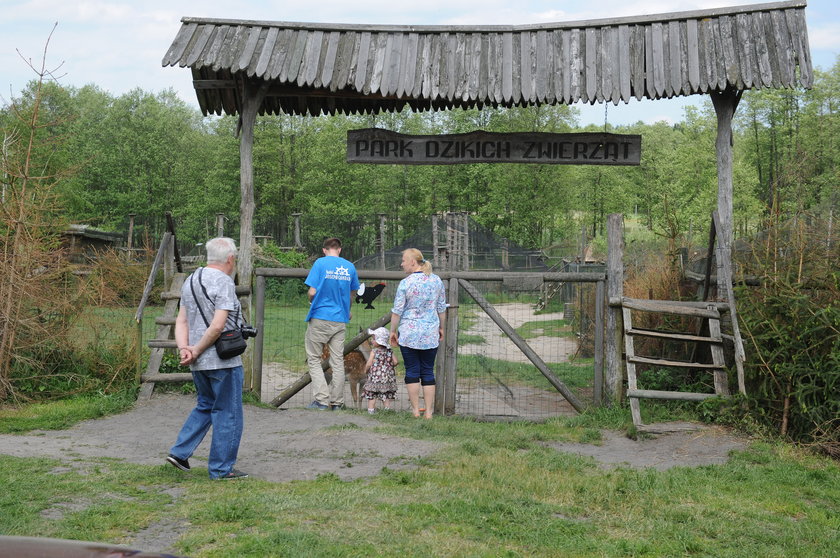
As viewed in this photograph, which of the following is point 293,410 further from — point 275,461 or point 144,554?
point 144,554

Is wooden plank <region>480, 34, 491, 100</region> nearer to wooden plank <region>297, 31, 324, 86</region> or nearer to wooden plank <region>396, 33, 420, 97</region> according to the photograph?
wooden plank <region>396, 33, 420, 97</region>

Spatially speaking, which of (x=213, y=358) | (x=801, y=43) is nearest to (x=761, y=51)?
(x=801, y=43)

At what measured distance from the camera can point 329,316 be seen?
947cm

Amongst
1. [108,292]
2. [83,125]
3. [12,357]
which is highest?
[83,125]

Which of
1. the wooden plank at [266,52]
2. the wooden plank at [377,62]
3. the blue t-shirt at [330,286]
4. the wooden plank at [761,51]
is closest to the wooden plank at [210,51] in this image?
the wooden plank at [266,52]

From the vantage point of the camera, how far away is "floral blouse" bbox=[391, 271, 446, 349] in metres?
9.05

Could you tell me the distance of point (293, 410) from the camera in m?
9.35

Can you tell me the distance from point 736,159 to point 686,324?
3597cm

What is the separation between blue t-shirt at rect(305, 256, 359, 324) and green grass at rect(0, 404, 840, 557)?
292cm

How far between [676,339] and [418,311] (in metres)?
2.95

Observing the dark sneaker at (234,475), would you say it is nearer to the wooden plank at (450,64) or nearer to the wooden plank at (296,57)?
the wooden plank at (296,57)

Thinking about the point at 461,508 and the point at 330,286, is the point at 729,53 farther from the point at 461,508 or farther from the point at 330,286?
the point at 461,508

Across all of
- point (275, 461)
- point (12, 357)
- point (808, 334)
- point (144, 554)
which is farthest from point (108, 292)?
point (144, 554)

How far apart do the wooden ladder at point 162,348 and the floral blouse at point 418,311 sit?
264cm
